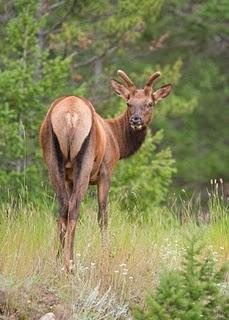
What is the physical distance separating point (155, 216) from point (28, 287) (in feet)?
10.4

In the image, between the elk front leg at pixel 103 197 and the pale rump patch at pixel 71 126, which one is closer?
the pale rump patch at pixel 71 126

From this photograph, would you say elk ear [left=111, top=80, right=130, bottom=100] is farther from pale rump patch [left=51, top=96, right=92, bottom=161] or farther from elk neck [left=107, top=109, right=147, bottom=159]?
pale rump patch [left=51, top=96, right=92, bottom=161]

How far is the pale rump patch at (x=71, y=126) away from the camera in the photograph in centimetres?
1150

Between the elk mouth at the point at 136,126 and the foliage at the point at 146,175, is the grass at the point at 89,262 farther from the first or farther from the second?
the foliage at the point at 146,175

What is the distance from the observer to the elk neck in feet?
45.7

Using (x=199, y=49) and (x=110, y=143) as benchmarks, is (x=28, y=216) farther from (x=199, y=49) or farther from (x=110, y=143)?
(x=199, y=49)

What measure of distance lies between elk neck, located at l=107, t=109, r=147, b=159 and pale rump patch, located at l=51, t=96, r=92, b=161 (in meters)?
2.21

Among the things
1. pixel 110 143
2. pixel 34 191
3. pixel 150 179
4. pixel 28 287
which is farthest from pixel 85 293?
pixel 150 179

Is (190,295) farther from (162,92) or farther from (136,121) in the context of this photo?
(162,92)

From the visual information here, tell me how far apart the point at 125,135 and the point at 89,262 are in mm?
2807

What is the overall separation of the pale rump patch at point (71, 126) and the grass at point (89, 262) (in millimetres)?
772

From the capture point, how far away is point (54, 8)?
20594mm

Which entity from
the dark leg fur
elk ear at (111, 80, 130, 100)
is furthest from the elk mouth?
the dark leg fur

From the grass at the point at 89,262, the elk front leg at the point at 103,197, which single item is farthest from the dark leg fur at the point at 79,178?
the elk front leg at the point at 103,197
